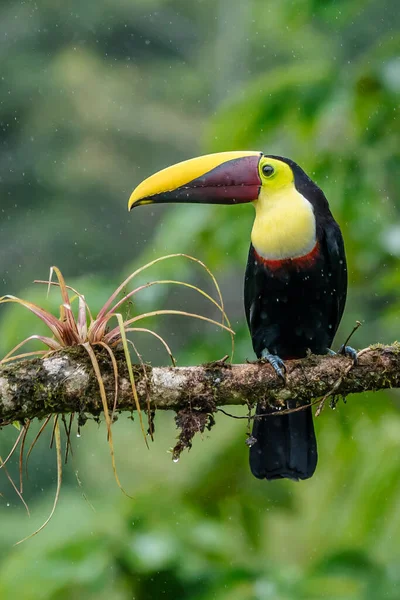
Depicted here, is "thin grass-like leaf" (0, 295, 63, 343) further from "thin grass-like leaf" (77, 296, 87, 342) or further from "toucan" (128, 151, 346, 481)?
"toucan" (128, 151, 346, 481)

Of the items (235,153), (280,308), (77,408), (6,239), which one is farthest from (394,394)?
(6,239)

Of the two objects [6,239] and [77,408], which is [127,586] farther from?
[6,239]

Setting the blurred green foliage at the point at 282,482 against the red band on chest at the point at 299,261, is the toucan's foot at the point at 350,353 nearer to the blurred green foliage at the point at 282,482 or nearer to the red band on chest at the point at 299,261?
the blurred green foliage at the point at 282,482

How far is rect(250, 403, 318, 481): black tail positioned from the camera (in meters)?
3.44

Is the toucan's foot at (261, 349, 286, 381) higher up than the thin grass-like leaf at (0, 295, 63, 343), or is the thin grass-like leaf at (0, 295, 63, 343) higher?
the thin grass-like leaf at (0, 295, 63, 343)

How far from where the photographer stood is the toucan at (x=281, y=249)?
346cm

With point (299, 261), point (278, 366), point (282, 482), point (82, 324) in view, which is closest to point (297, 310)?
point (299, 261)

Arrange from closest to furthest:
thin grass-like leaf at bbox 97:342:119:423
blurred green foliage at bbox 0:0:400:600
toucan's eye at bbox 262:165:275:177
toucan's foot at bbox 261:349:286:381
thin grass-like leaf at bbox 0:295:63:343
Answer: thin grass-like leaf at bbox 97:342:119:423
thin grass-like leaf at bbox 0:295:63:343
toucan's foot at bbox 261:349:286:381
blurred green foliage at bbox 0:0:400:600
toucan's eye at bbox 262:165:275:177

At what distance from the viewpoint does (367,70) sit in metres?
3.81

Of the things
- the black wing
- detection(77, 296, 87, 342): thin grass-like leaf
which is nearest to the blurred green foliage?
the black wing

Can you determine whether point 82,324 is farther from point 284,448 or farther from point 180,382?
point 284,448

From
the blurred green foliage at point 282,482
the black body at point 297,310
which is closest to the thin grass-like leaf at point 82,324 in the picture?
the blurred green foliage at point 282,482

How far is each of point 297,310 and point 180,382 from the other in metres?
1.15

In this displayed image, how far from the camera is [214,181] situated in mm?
3594
